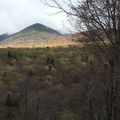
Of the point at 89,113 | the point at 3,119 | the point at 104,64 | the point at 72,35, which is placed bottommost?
the point at 3,119

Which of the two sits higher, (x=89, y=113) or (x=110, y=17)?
(x=110, y=17)

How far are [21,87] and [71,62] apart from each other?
13.7m

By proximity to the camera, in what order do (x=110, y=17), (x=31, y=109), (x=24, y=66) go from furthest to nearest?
1. (x=24, y=66)
2. (x=31, y=109)
3. (x=110, y=17)

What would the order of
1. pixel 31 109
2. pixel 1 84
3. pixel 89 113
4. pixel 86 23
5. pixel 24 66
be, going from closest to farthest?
pixel 86 23, pixel 89 113, pixel 31 109, pixel 1 84, pixel 24 66

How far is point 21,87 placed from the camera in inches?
2036

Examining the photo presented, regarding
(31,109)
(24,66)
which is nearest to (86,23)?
(31,109)

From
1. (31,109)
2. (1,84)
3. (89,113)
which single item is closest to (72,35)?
(89,113)

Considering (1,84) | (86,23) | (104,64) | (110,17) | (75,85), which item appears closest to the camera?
(110,17)

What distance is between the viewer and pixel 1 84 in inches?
2095

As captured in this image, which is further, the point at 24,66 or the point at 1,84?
the point at 24,66

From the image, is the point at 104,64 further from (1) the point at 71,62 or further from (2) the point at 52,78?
(1) the point at 71,62

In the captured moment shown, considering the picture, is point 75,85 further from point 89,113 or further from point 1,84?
point 89,113

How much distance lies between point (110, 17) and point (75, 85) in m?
37.4

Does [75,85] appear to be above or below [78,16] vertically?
below
